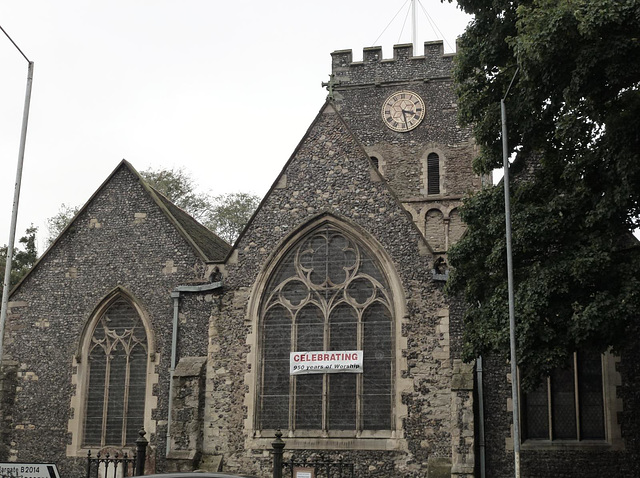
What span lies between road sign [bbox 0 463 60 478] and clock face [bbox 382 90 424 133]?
25.9m

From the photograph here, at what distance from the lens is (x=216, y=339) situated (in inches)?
904

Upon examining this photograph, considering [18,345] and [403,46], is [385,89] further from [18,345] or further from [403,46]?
[18,345]

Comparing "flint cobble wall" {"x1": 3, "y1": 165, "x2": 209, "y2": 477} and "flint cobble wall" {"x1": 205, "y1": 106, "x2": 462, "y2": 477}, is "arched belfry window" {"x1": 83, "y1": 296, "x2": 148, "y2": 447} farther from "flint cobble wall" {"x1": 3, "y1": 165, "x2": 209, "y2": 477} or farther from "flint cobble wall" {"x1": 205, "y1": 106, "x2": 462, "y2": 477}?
"flint cobble wall" {"x1": 205, "y1": 106, "x2": 462, "y2": 477}

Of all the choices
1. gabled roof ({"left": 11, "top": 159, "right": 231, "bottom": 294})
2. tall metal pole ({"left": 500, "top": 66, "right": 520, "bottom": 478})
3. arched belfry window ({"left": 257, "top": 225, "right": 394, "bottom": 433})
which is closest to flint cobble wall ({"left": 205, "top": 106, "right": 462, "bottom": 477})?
arched belfry window ({"left": 257, "top": 225, "right": 394, "bottom": 433})

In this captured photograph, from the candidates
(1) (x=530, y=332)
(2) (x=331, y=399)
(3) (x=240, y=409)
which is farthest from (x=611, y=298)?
(3) (x=240, y=409)

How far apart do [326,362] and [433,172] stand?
16.0 metres

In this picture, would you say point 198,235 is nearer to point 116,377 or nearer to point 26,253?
point 116,377

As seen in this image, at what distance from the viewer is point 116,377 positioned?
950 inches

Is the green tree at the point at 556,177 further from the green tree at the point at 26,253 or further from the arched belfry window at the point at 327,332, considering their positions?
the green tree at the point at 26,253

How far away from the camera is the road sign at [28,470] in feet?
43.5

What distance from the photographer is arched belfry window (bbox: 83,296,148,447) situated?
2370 cm

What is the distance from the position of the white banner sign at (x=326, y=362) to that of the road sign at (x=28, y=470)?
978cm

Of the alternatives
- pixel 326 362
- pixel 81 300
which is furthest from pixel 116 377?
pixel 326 362

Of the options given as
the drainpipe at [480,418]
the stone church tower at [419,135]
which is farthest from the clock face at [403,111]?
the drainpipe at [480,418]
